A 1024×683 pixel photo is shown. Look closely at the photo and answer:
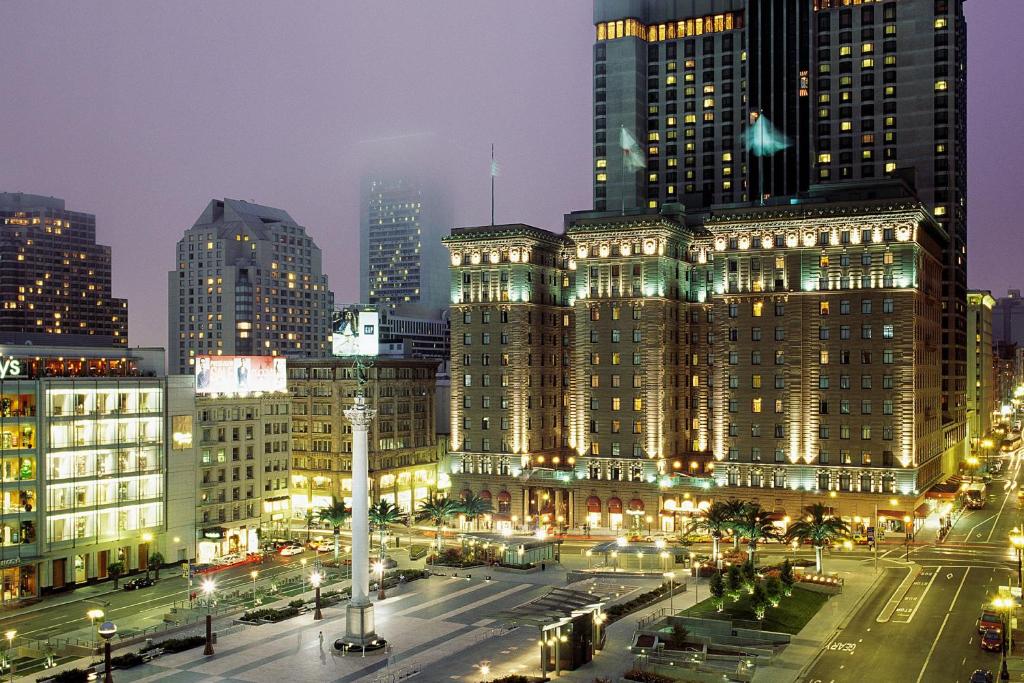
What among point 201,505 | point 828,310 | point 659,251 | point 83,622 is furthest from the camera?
point 659,251

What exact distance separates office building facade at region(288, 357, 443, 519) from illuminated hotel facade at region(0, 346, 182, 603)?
35.8 meters

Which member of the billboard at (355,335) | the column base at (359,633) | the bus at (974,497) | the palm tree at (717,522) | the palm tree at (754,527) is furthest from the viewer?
the bus at (974,497)

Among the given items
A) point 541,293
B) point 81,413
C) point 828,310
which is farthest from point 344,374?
point 828,310

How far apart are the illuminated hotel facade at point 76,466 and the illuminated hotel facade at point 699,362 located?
4794 cm

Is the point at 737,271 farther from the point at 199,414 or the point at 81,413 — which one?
the point at 81,413

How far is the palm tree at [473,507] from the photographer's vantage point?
428 feet

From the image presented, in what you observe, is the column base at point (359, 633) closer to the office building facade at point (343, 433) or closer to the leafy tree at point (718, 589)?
the leafy tree at point (718, 589)

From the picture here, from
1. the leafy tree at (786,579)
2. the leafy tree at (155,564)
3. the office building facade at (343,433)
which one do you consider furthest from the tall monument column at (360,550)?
the office building facade at (343,433)

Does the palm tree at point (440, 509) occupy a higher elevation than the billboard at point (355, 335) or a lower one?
lower

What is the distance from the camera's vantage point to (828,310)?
5084 inches

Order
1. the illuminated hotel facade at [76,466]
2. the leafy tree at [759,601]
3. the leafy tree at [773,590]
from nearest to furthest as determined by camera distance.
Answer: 1. the leafy tree at [759,601]
2. the leafy tree at [773,590]
3. the illuminated hotel facade at [76,466]

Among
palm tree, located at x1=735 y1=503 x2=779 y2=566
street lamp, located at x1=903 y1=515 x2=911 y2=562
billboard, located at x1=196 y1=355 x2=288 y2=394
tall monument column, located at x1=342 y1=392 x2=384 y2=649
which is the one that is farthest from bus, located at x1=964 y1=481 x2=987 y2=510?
tall monument column, located at x1=342 y1=392 x2=384 y2=649

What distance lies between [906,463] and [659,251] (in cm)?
4093

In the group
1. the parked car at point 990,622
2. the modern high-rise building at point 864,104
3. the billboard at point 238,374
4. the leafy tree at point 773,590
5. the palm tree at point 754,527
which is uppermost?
the modern high-rise building at point 864,104
